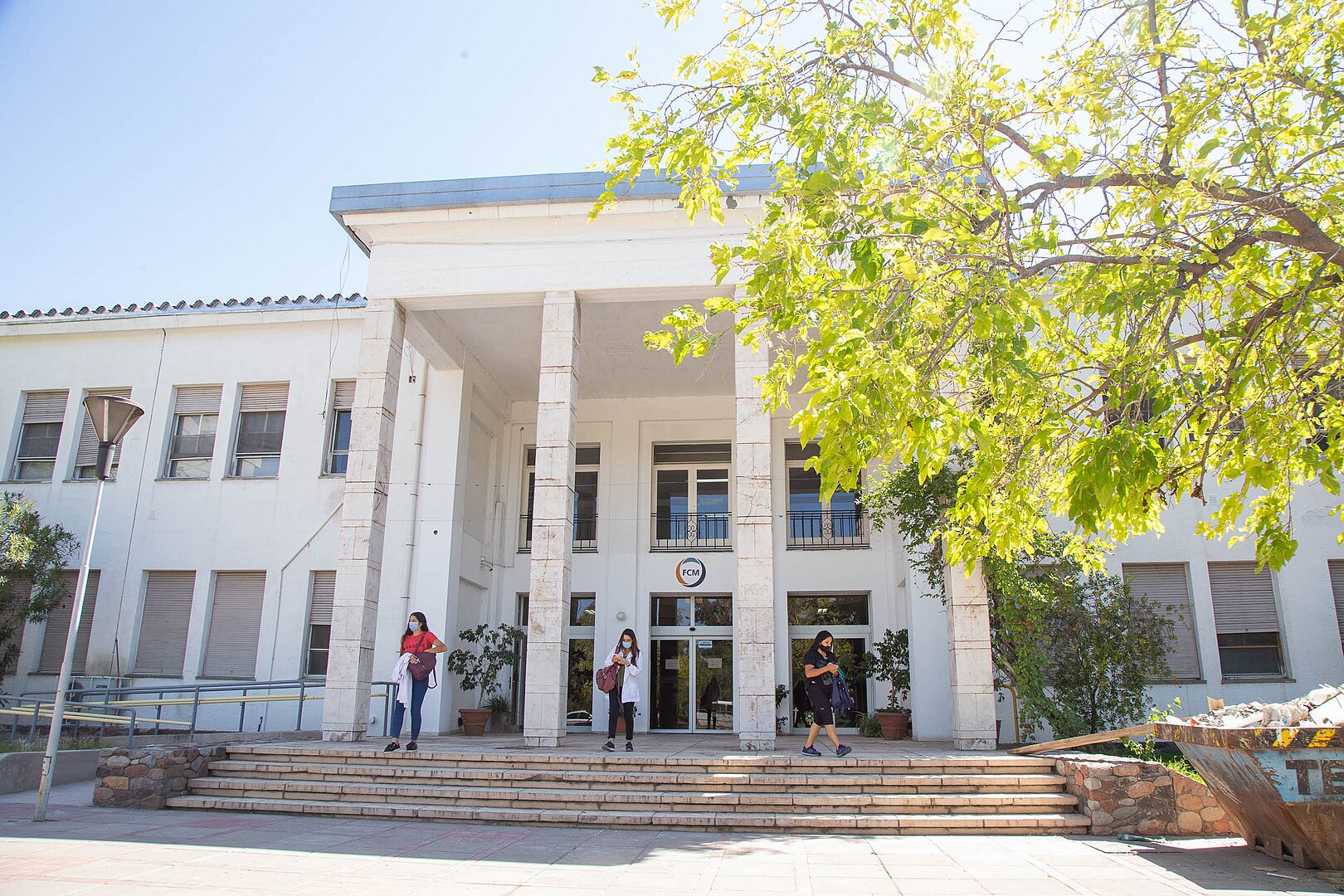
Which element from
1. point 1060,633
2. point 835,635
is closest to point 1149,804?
point 1060,633

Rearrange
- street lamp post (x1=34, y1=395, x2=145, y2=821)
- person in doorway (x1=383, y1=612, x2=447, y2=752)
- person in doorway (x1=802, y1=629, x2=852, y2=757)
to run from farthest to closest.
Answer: person in doorway (x1=383, y1=612, x2=447, y2=752), person in doorway (x1=802, y1=629, x2=852, y2=757), street lamp post (x1=34, y1=395, x2=145, y2=821)

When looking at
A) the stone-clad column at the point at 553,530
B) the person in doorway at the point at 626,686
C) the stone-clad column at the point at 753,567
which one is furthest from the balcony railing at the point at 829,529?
the person in doorway at the point at 626,686

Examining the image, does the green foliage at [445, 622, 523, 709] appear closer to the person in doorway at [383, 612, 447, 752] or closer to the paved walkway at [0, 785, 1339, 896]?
the person in doorway at [383, 612, 447, 752]

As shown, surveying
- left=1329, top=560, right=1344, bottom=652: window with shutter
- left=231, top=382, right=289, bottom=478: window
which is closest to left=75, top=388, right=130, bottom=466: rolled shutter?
left=231, top=382, right=289, bottom=478: window

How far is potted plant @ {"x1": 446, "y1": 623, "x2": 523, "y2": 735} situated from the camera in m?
15.7

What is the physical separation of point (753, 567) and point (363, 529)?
563 centimetres

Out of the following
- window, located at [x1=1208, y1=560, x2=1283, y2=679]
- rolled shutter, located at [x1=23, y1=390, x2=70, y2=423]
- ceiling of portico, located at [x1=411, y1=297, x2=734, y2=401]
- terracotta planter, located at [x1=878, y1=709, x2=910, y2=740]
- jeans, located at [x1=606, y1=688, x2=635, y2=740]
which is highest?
ceiling of portico, located at [x1=411, y1=297, x2=734, y2=401]

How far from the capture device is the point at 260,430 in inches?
685

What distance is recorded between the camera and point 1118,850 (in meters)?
7.22

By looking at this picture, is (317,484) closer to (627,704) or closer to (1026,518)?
(627,704)

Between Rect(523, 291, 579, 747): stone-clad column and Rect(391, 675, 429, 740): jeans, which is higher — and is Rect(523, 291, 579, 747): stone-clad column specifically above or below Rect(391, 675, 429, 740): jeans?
above

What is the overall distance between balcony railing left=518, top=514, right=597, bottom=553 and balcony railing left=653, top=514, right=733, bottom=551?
1.26m

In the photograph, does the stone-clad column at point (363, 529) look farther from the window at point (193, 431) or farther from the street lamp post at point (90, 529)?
the window at point (193, 431)

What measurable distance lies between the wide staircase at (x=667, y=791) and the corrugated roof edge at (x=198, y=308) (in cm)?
961
